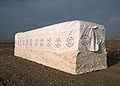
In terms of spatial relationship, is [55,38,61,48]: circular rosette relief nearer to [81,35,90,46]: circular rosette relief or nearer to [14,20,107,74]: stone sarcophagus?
[14,20,107,74]: stone sarcophagus

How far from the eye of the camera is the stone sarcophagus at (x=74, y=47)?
956cm

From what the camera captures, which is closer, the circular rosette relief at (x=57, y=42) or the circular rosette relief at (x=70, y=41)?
the circular rosette relief at (x=70, y=41)

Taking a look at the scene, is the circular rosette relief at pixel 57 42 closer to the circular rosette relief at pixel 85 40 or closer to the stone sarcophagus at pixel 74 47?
the stone sarcophagus at pixel 74 47

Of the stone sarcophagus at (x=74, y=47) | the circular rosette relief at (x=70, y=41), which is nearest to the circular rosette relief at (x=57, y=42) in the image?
the stone sarcophagus at (x=74, y=47)

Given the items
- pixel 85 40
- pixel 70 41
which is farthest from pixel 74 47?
pixel 85 40

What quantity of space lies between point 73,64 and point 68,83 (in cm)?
193

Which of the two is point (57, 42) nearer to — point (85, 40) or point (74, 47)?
point (74, 47)

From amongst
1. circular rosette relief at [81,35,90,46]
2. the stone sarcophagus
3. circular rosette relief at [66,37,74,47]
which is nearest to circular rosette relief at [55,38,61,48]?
the stone sarcophagus

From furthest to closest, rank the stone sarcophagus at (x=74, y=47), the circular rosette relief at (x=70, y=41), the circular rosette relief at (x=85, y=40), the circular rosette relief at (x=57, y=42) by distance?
the circular rosette relief at (x=57, y=42)
the circular rosette relief at (x=70, y=41)
the circular rosette relief at (x=85, y=40)
the stone sarcophagus at (x=74, y=47)

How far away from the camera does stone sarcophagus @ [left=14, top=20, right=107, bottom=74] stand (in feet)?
31.4

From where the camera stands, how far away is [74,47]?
9609mm

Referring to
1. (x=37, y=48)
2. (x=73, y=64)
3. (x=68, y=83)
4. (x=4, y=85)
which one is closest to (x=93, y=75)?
(x=73, y=64)

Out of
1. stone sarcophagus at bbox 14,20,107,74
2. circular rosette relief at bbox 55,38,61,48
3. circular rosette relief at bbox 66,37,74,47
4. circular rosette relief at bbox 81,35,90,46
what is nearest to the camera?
stone sarcophagus at bbox 14,20,107,74

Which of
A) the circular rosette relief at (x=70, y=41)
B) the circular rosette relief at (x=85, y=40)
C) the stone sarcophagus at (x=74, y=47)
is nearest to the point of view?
the stone sarcophagus at (x=74, y=47)
